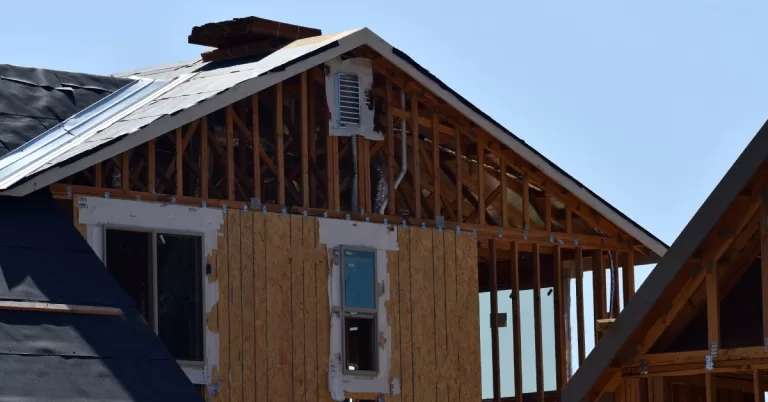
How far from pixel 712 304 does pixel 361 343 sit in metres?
8.32

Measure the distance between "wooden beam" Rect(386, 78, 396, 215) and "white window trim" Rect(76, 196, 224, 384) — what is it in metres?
3.23

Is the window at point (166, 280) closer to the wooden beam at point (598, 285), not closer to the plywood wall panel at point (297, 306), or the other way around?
the plywood wall panel at point (297, 306)

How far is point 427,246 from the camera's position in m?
24.1

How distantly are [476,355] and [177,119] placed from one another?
21.0ft

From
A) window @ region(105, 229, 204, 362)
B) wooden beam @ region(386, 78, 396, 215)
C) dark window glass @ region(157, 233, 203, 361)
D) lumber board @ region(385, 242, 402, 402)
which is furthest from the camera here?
wooden beam @ region(386, 78, 396, 215)

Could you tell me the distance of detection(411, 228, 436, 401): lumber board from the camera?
2355 cm

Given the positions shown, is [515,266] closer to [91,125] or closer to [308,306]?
[308,306]

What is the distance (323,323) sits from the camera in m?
22.5

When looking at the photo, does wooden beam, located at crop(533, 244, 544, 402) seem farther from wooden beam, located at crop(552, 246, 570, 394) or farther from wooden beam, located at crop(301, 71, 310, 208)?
wooden beam, located at crop(301, 71, 310, 208)

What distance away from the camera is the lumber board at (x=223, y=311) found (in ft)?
69.3

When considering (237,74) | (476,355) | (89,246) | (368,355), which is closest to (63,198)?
(89,246)

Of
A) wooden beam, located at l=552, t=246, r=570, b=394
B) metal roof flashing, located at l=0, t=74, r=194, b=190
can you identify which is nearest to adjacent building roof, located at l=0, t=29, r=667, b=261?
metal roof flashing, located at l=0, t=74, r=194, b=190

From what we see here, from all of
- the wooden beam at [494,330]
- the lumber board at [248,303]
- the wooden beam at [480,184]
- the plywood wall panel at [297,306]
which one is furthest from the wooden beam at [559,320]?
Answer: the lumber board at [248,303]

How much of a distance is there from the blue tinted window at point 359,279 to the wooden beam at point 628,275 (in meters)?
5.75
